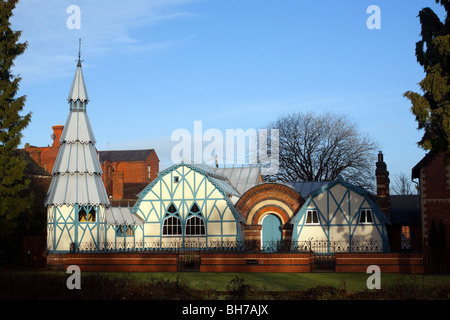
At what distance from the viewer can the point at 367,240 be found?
31.8 metres

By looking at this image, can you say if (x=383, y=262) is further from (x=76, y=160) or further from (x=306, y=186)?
(x=76, y=160)

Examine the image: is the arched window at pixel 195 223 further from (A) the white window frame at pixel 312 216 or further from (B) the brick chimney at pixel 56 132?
(B) the brick chimney at pixel 56 132

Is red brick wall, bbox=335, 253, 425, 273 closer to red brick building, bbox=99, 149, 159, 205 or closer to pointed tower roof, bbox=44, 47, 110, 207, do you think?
pointed tower roof, bbox=44, 47, 110, 207

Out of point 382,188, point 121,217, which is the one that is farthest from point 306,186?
point 121,217

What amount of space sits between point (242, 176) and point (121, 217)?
11.7 meters

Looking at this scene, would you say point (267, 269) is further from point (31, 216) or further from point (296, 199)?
point (31, 216)

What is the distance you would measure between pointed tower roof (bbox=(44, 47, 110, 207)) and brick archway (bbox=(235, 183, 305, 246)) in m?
8.81

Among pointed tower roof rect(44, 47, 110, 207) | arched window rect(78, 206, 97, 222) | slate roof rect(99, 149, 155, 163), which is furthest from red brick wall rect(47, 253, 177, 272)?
slate roof rect(99, 149, 155, 163)

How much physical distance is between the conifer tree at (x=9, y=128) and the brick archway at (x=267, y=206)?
13.4 metres

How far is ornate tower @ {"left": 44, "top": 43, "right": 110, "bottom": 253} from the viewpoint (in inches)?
1206

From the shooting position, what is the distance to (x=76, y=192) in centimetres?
3081
